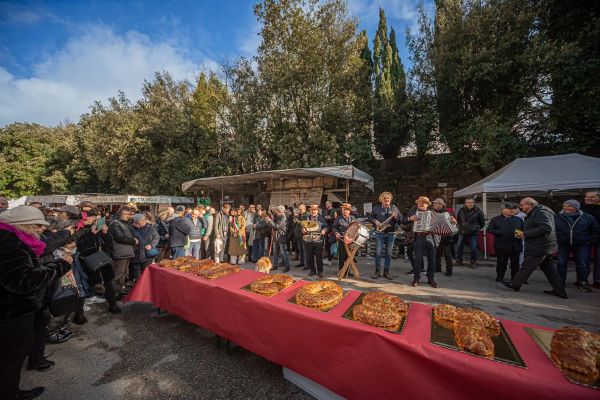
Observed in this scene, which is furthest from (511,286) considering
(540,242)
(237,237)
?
(237,237)

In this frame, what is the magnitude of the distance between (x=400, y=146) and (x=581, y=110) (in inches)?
276

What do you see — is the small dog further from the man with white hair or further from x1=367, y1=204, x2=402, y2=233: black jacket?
x1=367, y1=204, x2=402, y2=233: black jacket

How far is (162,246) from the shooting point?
20.1 ft

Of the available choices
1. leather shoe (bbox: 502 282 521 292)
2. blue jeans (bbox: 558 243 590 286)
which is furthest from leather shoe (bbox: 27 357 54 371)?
blue jeans (bbox: 558 243 590 286)

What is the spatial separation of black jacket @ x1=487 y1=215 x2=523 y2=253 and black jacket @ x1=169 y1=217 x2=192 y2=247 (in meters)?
7.35

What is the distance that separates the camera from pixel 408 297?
459 centimetres

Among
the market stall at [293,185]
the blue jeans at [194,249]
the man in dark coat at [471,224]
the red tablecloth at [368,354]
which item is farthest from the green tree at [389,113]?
the red tablecloth at [368,354]

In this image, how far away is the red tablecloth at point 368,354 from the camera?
4.35 feet

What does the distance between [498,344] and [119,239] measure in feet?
17.6

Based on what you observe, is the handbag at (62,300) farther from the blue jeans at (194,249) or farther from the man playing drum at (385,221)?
the man playing drum at (385,221)

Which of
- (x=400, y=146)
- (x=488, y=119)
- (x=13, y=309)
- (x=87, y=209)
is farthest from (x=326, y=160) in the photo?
(x=13, y=309)

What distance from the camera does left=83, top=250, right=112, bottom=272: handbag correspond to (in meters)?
3.90

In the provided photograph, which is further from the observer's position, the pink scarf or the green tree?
the green tree

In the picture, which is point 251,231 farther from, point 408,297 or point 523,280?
point 523,280
